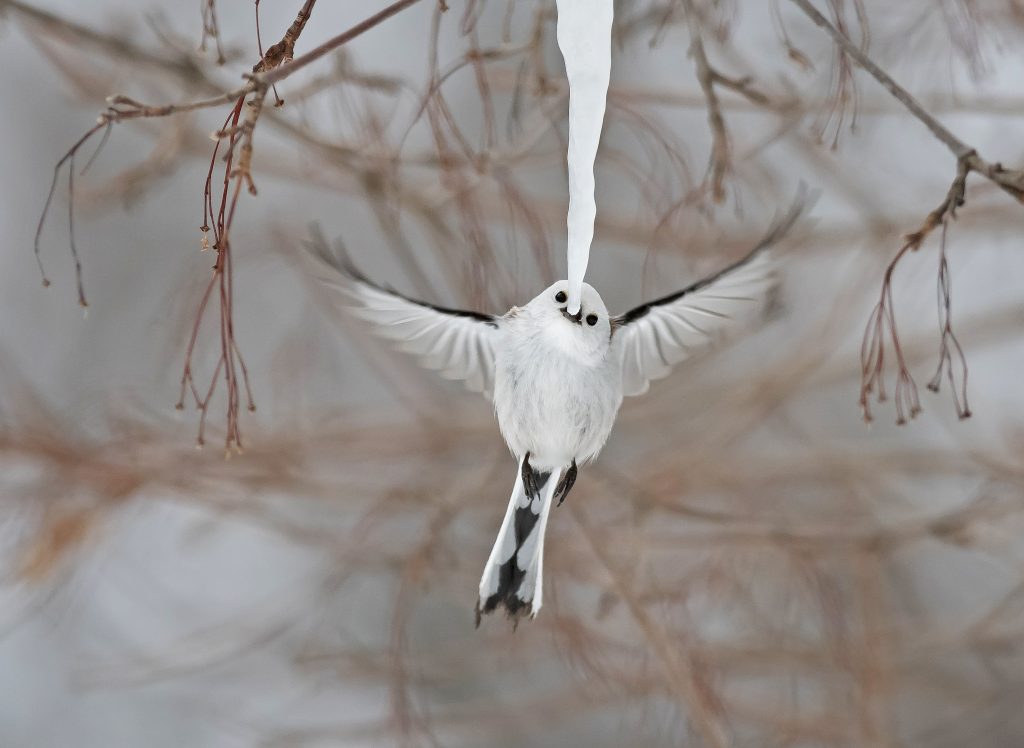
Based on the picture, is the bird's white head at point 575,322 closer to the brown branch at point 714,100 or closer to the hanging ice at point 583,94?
the hanging ice at point 583,94

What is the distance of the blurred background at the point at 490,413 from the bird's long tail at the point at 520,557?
212mm

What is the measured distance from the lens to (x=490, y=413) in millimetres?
1992

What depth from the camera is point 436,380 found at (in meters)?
2.58

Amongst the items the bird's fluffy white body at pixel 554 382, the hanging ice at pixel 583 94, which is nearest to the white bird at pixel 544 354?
the bird's fluffy white body at pixel 554 382

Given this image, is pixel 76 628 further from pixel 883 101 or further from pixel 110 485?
pixel 883 101

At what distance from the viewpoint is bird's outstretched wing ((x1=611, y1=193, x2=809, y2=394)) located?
0.85 meters

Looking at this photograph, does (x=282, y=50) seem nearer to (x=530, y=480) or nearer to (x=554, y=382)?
(x=554, y=382)

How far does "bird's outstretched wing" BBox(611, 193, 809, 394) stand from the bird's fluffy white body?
6 cm

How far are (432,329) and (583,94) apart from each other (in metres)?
0.38

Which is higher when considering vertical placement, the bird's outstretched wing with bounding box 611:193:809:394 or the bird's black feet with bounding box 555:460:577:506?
the bird's outstretched wing with bounding box 611:193:809:394

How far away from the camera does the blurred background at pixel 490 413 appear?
132 centimetres

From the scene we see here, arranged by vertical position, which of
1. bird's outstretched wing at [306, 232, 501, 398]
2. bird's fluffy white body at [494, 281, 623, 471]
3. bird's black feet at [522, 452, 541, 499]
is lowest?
bird's black feet at [522, 452, 541, 499]

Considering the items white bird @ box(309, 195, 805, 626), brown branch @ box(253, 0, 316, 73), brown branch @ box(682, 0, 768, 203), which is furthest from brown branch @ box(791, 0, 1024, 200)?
brown branch @ box(253, 0, 316, 73)

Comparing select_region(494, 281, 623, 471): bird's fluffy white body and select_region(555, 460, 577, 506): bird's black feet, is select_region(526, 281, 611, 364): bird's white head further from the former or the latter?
select_region(555, 460, 577, 506): bird's black feet
